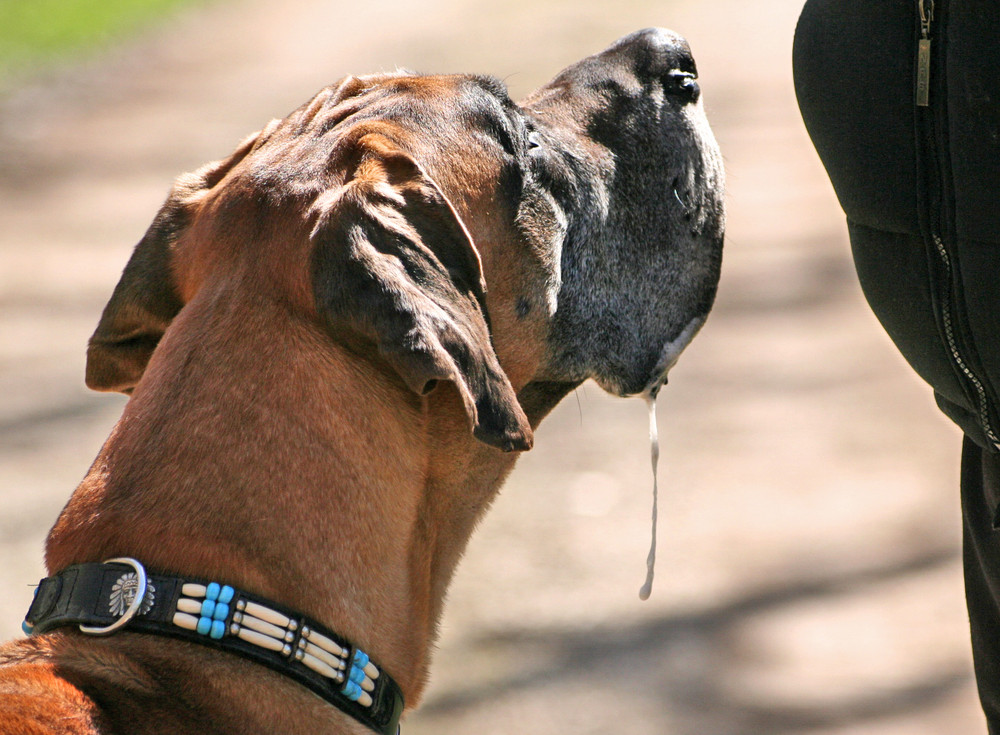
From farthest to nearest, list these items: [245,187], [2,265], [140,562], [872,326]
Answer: [2,265], [872,326], [245,187], [140,562]

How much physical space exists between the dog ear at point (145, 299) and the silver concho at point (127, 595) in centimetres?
81

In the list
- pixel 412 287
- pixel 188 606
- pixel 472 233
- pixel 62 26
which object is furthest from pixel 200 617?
pixel 62 26

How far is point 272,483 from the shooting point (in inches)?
85.4

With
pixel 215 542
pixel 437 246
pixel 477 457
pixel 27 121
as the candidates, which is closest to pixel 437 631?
pixel 477 457

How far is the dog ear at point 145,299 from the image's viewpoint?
2.70m

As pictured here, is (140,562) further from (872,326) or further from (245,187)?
(872,326)

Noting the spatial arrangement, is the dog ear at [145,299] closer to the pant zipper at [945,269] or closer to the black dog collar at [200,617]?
the black dog collar at [200,617]

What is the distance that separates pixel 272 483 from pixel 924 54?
1.46 metres

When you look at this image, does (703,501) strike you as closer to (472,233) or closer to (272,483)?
(472,233)

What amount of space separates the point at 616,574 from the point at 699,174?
2.31 meters

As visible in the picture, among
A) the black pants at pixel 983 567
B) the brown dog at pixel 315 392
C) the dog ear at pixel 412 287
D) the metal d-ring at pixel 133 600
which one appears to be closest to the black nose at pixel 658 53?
the brown dog at pixel 315 392

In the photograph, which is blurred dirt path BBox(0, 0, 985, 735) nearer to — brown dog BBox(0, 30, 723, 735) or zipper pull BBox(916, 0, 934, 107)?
brown dog BBox(0, 30, 723, 735)

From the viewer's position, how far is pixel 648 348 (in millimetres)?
3053

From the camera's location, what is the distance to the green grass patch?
1193cm
